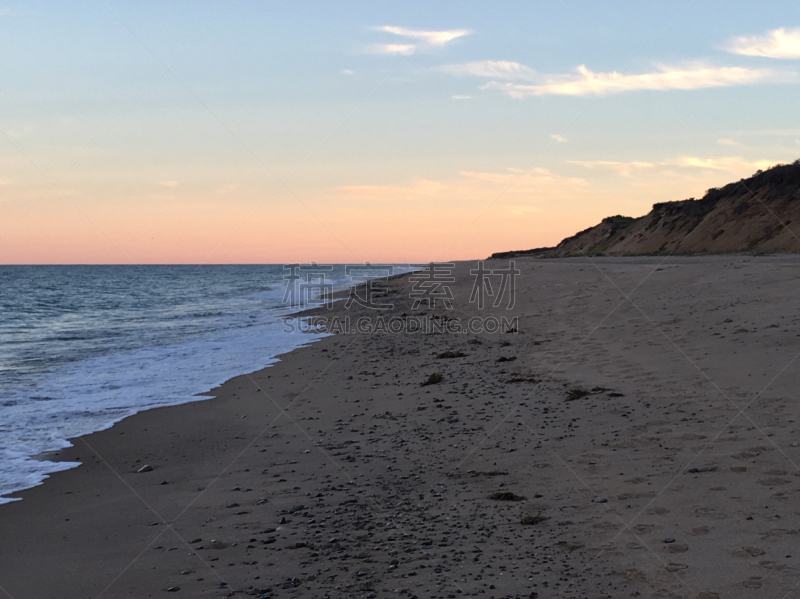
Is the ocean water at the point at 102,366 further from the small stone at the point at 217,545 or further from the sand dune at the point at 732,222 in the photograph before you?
the sand dune at the point at 732,222

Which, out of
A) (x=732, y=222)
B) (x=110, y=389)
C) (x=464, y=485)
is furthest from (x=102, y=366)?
(x=732, y=222)

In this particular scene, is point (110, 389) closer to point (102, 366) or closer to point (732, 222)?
point (102, 366)

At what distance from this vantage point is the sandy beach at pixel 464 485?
4348mm

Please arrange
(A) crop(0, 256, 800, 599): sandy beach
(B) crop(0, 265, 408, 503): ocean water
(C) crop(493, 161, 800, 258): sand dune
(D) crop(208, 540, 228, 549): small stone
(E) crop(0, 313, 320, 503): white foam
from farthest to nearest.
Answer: (C) crop(493, 161, 800, 258): sand dune → (B) crop(0, 265, 408, 503): ocean water → (E) crop(0, 313, 320, 503): white foam → (D) crop(208, 540, 228, 549): small stone → (A) crop(0, 256, 800, 599): sandy beach

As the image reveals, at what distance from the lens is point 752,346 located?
31.9 ft

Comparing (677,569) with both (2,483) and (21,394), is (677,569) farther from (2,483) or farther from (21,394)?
(21,394)

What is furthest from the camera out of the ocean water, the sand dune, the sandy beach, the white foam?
the sand dune

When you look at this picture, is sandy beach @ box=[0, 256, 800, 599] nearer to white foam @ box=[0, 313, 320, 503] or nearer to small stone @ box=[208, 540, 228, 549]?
small stone @ box=[208, 540, 228, 549]

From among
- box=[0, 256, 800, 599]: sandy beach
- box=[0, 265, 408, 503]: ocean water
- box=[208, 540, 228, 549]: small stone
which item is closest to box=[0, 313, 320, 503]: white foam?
box=[0, 265, 408, 503]: ocean water

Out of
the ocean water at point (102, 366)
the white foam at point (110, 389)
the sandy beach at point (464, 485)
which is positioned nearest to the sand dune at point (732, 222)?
the ocean water at point (102, 366)

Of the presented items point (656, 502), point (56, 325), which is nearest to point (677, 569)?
point (656, 502)

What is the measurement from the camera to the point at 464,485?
20.0ft

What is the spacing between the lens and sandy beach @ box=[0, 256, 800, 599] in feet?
14.3

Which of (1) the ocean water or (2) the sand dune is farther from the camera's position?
(2) the sand dune
